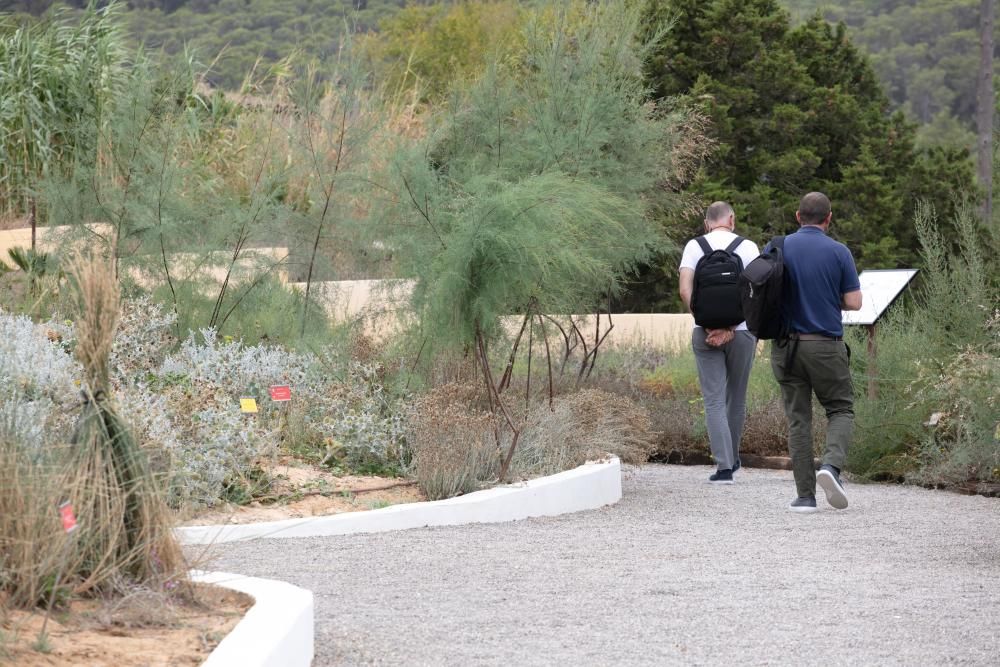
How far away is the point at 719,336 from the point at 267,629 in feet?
18.9

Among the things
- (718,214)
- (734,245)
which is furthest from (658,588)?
(718,214)

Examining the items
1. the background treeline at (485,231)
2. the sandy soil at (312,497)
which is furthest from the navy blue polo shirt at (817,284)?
the sandy soil at (312,497)

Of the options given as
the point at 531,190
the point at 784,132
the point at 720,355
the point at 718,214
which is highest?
the point at 784,132

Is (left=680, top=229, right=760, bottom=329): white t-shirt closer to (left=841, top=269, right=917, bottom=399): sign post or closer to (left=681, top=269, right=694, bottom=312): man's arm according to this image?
(left=681, top=269, right=694, bottom=312): man's arm

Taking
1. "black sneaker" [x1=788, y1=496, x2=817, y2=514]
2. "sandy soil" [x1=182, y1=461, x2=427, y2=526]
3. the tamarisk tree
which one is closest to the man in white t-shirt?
the tamarisk tree

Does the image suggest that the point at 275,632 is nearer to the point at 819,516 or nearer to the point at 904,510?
the point at 819,516

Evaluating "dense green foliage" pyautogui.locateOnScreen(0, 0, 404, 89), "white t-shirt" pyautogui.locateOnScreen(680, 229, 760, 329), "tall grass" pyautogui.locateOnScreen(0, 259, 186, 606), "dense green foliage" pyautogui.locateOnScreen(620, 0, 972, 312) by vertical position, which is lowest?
"tall grass" pyautogui.locateOnScreen(0, 259, 186, 606)

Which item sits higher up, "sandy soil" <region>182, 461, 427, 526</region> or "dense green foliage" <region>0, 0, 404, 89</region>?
"dense green foliage" <region>0, 0, 404, 89</region>

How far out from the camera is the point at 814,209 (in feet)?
26.6

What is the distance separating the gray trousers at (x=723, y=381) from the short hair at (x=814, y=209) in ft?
4.31

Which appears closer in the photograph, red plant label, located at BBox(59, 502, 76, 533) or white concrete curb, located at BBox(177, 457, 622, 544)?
red plant label, located at BBox(59, 502, 76, 533)

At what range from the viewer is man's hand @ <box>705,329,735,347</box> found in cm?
909

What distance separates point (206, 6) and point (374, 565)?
Result: 132 feet

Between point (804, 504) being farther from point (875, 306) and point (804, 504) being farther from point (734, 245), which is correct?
point (875, 306)
